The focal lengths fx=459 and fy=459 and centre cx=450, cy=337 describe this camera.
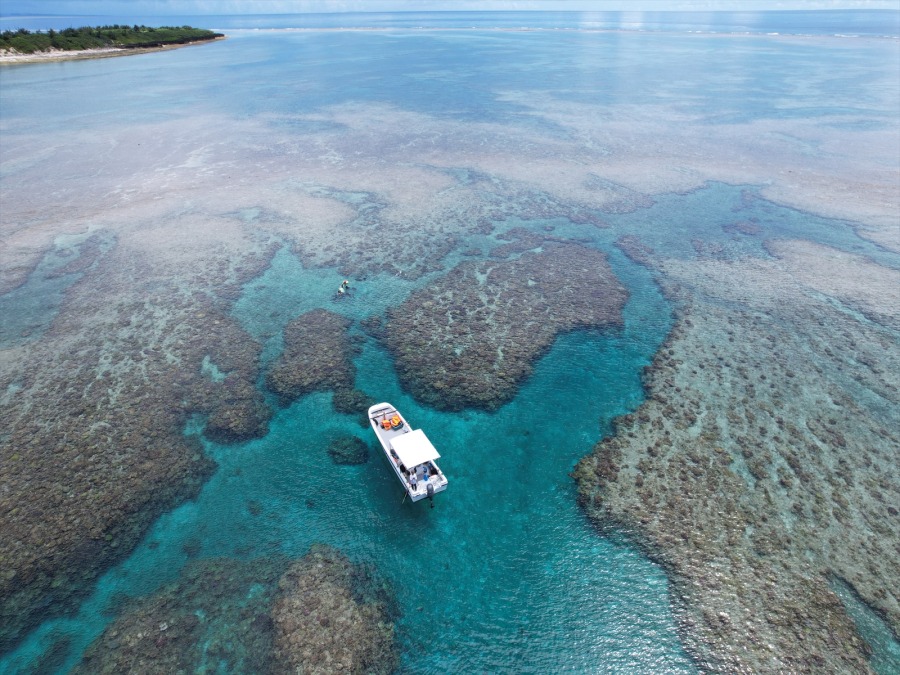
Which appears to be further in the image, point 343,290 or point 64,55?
point 64,55

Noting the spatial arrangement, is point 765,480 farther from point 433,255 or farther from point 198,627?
point 433,255

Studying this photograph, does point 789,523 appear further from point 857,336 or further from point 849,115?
point 849,115

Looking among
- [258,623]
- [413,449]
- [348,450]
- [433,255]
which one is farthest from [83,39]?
[258,623]

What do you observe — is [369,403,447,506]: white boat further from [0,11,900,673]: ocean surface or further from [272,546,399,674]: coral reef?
[272,546,399,674]: coral reef

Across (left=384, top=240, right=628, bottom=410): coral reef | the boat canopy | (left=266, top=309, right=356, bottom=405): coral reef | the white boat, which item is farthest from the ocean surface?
the boat canopy

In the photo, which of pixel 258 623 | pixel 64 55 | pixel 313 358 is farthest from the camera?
pixel 64 55

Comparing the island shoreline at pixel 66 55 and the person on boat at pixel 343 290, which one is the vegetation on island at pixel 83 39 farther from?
the person on boat at pixel 343 290
